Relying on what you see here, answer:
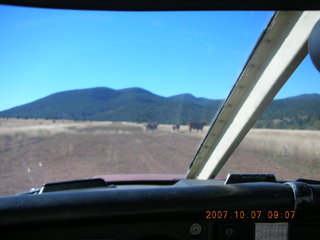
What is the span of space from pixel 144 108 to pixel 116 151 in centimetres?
79

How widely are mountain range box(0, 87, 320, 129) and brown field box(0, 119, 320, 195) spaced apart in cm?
11

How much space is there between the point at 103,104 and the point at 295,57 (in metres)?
1.57

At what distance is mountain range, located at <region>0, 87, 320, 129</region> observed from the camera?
9.21 ft

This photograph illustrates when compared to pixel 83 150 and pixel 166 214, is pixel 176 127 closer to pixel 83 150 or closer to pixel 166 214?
pixel 83 150

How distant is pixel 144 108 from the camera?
10.3 feet

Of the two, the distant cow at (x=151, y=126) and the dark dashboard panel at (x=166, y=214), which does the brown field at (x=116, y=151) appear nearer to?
the distant cow at (x=151, y=126)

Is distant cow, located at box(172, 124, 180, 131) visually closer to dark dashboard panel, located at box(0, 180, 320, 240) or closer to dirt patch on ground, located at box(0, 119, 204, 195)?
dirt patch on ground, located at box(0, 119, 204, 195)

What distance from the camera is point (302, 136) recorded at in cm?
294
